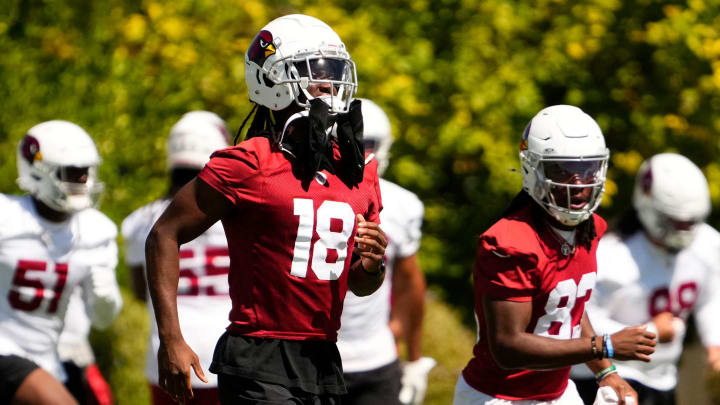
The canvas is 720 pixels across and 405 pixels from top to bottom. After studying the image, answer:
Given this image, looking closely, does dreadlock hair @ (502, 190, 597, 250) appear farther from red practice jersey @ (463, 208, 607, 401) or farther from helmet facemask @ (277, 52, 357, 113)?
helmet facemask @ (277, 52, 357, 113)

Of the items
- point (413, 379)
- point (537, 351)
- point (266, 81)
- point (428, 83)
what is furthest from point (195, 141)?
point (428, 83)

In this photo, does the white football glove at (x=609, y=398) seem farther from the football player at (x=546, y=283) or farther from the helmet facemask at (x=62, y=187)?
the helmet facemask at (x=62, y=187)

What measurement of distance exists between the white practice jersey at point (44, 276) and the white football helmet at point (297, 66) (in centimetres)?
218

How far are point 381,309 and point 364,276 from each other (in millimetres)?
1827

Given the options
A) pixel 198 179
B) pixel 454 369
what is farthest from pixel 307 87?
pixel 454 369

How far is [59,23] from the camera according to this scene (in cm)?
905

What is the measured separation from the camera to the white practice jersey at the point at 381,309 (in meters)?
5.64

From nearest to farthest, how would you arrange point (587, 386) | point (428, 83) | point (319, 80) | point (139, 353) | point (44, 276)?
point (319, 80) < point (44, 276) < point (587, 386) < point (139, 353) < point (428, 83)

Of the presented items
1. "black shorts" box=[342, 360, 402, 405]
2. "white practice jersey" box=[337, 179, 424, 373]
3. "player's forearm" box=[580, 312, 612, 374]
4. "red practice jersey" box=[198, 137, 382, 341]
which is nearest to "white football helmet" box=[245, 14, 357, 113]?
"red practice jersey" box=[198, 137, 382, 341]

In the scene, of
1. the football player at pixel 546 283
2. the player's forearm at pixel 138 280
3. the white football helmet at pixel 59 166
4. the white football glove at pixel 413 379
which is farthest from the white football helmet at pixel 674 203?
the white football helmet at pixel 59 166

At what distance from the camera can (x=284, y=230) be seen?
12.5 feet

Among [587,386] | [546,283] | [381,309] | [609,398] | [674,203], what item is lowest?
[587,386]

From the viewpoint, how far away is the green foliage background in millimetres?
8180

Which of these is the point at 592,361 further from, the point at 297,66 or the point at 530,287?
the point at 297,66
